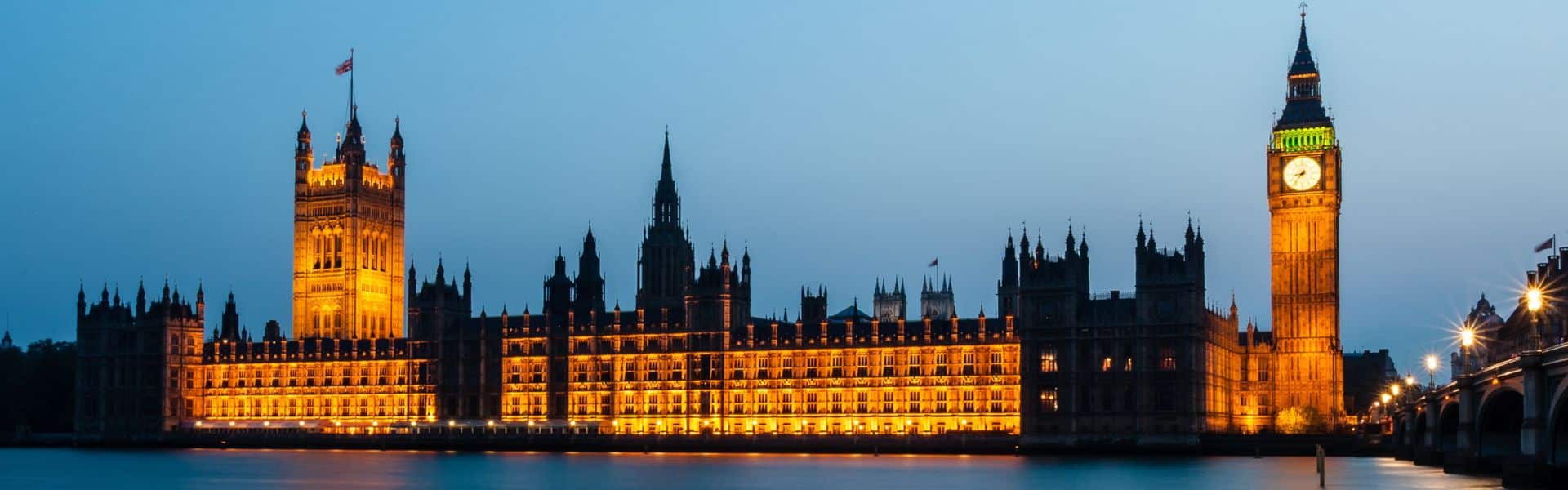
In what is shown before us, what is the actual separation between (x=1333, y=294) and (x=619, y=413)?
5720 centimetres

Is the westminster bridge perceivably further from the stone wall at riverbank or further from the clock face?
the clock face

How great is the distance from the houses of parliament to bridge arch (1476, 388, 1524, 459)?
4507 cm

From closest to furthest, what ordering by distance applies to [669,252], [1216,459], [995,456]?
1. [1216,459]
2. [995,456]
3. [669,252]

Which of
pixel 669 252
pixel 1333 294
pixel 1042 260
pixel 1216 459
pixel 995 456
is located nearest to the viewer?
pixel 1216 459

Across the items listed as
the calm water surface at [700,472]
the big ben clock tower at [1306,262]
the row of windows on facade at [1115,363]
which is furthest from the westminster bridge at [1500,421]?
the big ben clock tower at [1306,262]

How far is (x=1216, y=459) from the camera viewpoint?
121188 mm

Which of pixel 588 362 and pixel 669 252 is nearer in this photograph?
pixel 588 362

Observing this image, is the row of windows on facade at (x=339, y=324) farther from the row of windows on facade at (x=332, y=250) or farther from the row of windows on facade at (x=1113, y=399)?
the row of windows on facade at (x=1113, y=399)

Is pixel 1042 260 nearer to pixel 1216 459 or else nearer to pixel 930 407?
pixel 930 407

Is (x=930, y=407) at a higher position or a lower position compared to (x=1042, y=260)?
lower

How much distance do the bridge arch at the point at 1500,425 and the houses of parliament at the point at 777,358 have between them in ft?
148

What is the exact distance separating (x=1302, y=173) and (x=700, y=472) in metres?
68.4

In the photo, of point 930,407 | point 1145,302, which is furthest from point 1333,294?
point 930,407

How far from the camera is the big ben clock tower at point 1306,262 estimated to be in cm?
15225
